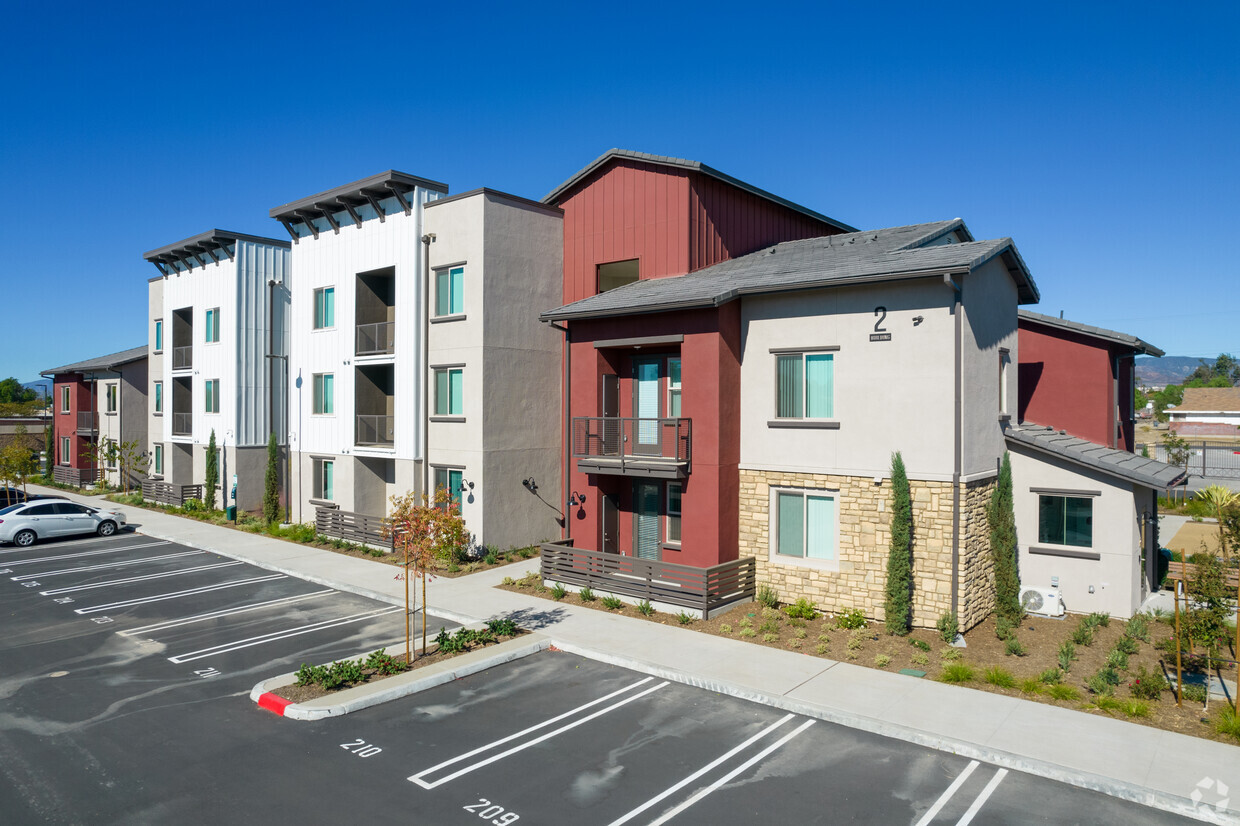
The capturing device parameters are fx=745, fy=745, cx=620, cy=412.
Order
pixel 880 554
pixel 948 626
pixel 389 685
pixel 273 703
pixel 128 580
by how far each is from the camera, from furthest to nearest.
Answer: pixel 128 580 → pixel 880 554 → pixel 948 626 → pixel 389 685 → pixel 273 703

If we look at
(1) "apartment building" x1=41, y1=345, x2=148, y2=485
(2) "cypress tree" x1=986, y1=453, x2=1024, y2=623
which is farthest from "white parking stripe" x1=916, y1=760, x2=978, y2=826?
(1) "apartment building" x1=41, y1=345, x2=148, y2=485

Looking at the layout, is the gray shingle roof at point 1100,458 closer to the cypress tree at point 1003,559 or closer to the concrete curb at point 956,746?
the cypress tree at point 1003,559

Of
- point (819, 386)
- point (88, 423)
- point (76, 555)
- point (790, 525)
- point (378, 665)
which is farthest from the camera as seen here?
point (88, 423)

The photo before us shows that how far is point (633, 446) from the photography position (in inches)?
730

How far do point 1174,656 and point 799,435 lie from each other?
770 centimetres

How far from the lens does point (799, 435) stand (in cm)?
1633

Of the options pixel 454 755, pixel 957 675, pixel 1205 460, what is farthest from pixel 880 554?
pixel 1205 460

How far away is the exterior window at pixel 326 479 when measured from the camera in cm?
2688

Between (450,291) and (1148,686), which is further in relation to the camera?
(450,291)

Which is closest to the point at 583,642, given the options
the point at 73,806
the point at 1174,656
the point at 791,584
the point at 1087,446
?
the point at 791,584

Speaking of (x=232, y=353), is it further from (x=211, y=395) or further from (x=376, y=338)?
(x=376, y=338)

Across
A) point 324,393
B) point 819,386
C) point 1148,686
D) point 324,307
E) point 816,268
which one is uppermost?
point 324,307

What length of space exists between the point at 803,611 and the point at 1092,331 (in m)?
11.9

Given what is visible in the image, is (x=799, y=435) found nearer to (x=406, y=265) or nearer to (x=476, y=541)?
(x=476, y=541)
